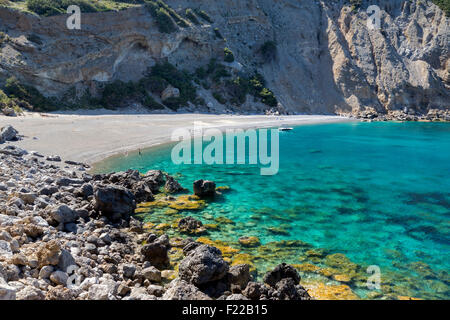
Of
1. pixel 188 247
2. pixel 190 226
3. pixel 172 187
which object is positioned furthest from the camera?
pixel 172 187

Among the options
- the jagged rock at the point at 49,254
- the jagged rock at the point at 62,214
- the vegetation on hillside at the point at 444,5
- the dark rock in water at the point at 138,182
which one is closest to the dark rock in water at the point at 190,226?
the dark rock in water at the point at 138,182

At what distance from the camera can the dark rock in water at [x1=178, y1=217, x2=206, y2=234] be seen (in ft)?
35.0

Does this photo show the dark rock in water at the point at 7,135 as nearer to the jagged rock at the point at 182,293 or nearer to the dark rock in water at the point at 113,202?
the dark rock in water at the point at 113,202

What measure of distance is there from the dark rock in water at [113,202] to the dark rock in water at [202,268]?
14.7 ft

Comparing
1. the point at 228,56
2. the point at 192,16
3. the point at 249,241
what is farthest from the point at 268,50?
the point at 249,241

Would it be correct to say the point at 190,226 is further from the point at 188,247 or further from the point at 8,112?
the point at 8,112

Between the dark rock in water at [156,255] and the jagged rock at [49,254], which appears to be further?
the dark rock in water at [156,255]

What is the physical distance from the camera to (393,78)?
6334cm

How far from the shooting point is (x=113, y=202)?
1073cm

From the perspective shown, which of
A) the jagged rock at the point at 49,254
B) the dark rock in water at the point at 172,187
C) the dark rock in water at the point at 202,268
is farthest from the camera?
the dark rock in water at the point at 172,187

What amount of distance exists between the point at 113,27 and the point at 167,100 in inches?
446

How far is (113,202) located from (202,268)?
513cm

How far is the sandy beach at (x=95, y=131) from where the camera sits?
20092mm
